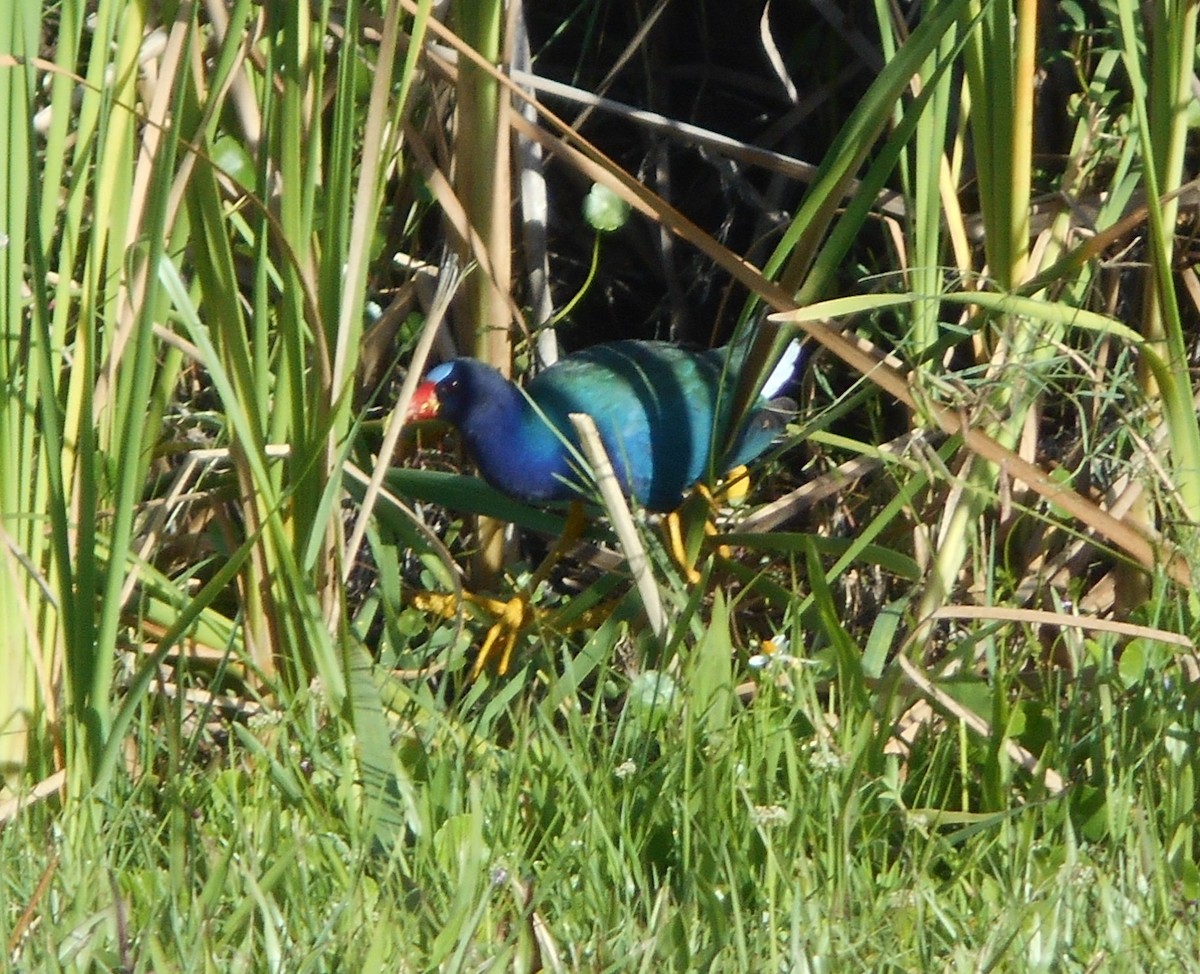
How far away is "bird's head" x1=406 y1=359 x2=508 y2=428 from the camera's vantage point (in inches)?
99.7

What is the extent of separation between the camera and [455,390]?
8.59 ft

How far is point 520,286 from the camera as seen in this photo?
2.80 m

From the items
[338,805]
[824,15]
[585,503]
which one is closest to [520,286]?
[585,503]

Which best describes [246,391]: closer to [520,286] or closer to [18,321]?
[18,321]

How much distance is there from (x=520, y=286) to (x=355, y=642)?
110 cm

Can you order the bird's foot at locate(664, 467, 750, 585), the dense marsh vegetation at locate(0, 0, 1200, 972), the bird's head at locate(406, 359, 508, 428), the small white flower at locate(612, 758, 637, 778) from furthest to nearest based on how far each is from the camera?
the bird's head at locate(406, 359, 508, 428) < the bird's foot at locate(664, 467, 750, 585) < the small white flower at locate(612, 758, 637, 778) < the dense marsh vegetation at locate(0, 0, 1200, 972)

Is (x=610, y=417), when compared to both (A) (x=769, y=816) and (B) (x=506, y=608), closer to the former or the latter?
(B) (x=506, y=608)

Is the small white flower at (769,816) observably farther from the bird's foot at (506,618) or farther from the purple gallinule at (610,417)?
the purple gallinule at (610,417)

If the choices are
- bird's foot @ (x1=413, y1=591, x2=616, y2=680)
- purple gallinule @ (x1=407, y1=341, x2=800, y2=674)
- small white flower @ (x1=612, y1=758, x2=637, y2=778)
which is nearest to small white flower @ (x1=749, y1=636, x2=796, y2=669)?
small white flower @ (x1=612, y1=758, x2=637, y2=778)

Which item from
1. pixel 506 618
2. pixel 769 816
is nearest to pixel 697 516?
pixel 506 618

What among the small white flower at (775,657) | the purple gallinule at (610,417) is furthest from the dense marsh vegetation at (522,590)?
the purple gallinule at (610,417)

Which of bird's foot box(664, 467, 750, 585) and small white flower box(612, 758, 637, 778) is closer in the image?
small white flower box(612, 758, 637, 778)

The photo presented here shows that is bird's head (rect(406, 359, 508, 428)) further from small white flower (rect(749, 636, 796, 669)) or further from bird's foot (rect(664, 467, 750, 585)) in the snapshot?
small white flower (rect(749, 636, 796, 669))

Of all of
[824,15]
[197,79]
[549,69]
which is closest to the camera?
[197,79]
